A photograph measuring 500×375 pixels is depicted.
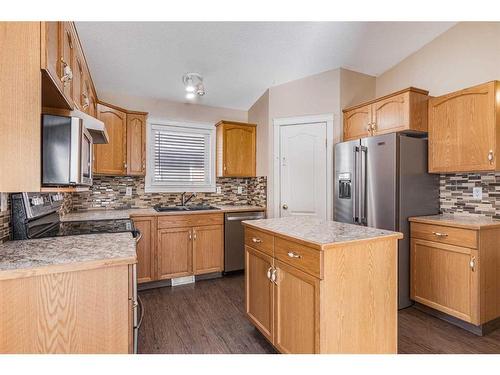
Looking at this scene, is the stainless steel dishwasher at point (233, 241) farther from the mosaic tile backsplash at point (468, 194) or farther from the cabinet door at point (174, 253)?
the mosaic tile backsplash at point (468, 194)

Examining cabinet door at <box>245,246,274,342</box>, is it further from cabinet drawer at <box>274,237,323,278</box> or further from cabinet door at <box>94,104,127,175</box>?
cabinet door at <box>94,104,127,175</box>

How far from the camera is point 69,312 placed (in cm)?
116

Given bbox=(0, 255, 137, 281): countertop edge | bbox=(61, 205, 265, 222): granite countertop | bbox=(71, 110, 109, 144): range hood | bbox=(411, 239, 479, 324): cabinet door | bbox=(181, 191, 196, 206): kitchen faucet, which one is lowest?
bbox=(411, 239, 479, 324): cabinet door

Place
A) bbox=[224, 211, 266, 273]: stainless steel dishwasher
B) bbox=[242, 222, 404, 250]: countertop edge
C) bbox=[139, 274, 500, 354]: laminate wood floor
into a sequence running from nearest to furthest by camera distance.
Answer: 1. bbox=[242, 222, 404, 250]: countertop edge
2. bbox=[139, 274, 500, 354]: laminate wood floor
3. bbox=[224, 211, 266, 273]: stainless steel dishwasher

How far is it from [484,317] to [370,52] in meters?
2.67

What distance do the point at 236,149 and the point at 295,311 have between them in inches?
105

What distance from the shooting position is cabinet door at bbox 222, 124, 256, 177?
3800 millimetres

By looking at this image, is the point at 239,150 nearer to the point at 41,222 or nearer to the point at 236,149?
the point at 236,149

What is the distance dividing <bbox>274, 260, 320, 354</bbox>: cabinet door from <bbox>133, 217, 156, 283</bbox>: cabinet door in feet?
5.91

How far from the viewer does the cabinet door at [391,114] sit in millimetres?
2592

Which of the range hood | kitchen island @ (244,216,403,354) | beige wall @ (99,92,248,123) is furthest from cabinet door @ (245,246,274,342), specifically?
beige wall @ (99,92,248,123)

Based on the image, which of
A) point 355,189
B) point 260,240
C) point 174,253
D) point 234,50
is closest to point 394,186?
point 355,189

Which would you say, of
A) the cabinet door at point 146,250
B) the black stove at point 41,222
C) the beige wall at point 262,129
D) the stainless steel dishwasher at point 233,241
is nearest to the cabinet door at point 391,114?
the beige wall at point 262,129

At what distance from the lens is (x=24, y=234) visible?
1.62m
